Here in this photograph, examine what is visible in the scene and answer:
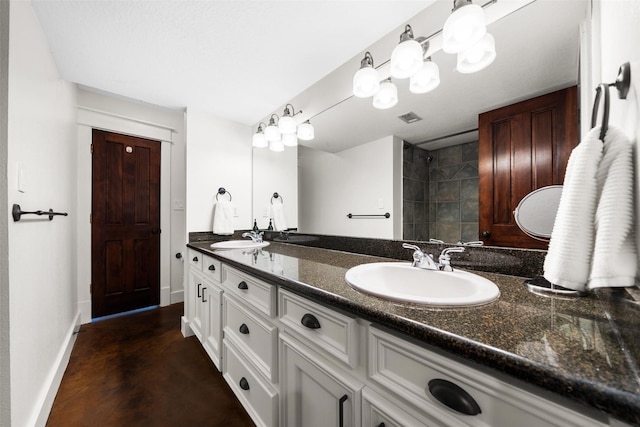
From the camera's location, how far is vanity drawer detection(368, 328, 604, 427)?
0.37 m

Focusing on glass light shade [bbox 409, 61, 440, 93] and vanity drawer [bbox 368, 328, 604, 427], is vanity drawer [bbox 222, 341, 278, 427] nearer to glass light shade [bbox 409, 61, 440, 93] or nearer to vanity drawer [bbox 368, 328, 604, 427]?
vanity drawer [bbox 368, 328, 604, 427]

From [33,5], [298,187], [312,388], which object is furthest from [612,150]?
[33,5]

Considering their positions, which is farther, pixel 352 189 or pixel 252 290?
pixel 352 189

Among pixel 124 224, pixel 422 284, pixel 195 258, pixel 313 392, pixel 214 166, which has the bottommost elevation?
pixel 313 392

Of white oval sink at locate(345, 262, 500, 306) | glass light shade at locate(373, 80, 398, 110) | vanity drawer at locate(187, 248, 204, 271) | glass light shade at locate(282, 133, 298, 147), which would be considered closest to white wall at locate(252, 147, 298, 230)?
glass light shade at locate(282, 133, 298, 147)

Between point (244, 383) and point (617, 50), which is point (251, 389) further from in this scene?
point (617, 50)

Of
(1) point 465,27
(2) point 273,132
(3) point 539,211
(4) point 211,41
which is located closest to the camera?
(3) point 539,211

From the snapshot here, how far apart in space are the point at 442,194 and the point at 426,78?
57cm

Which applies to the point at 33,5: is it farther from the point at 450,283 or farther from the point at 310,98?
the point at 450,283

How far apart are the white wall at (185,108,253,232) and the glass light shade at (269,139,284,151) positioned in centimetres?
52

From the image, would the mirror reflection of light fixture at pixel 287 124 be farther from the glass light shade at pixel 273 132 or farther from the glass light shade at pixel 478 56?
the glass light shade at pixel 478 56

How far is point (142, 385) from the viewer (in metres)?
1.50

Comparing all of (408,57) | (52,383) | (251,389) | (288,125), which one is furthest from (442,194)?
(52,383)

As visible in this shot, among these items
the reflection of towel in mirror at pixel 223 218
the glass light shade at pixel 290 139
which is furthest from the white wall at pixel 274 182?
the reflection of towel in mirror at pixel 223 218
